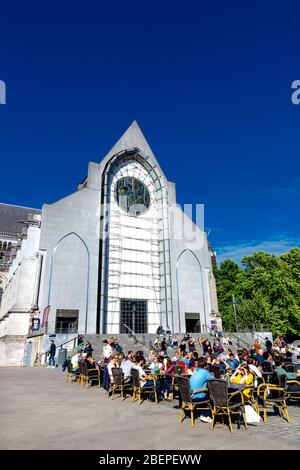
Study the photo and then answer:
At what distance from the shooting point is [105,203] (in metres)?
32.8

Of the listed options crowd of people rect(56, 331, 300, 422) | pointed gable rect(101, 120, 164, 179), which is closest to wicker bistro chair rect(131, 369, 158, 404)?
crowd of people rect(56, 331, 300, 422)

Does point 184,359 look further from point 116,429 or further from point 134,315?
point 134,315

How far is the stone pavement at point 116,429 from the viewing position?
17.0ft

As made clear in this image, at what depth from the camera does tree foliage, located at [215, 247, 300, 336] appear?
123 feet

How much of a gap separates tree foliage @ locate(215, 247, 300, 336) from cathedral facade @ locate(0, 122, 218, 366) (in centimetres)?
611

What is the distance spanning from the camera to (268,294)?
4044 cm

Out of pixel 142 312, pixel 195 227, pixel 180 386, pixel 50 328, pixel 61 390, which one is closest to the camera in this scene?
pixel 180 386

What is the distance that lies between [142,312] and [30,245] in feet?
43.9

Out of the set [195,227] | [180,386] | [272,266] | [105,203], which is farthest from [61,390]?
[272,266]

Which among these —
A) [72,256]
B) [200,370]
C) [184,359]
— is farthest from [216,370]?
[72,256]

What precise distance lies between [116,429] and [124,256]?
89.8ft

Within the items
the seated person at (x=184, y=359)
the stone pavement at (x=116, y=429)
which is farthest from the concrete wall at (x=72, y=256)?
the stone pavement at (x=116, y=429)

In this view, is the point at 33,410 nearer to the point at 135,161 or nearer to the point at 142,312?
the point at 142,312

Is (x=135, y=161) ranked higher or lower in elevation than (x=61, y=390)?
higher
